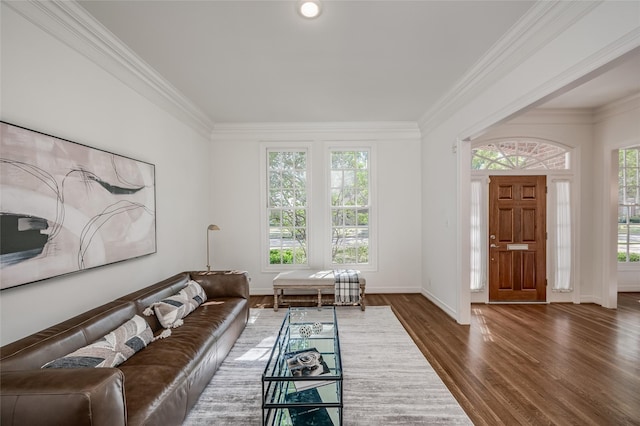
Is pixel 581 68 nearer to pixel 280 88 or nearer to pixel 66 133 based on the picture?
pixel 280 88

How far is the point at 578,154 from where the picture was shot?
4.14 metres

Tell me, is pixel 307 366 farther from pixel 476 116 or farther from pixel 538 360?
pixel 476 116

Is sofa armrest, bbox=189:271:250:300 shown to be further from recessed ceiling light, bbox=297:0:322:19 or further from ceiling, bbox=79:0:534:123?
recessed ceiling light, bbox=297:0:322:19

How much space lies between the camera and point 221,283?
10.6 ft

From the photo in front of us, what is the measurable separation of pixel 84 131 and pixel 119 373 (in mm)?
1914

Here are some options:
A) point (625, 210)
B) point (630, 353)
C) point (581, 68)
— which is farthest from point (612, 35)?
point (625, 210)

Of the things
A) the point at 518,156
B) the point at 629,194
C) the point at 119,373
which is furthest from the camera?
the point at 629,194

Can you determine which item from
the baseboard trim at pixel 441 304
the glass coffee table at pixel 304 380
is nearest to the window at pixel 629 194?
the baseboard trim at pixel 441 304

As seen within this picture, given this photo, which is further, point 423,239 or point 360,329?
point 423,239

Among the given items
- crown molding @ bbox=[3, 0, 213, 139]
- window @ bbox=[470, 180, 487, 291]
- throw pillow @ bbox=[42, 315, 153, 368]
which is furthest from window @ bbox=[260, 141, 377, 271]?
throw pillow @ bbox=[42, 315, 153, 368]

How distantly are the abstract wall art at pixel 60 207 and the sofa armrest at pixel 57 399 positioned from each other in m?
0.78

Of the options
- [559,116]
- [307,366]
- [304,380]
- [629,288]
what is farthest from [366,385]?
[629,288]

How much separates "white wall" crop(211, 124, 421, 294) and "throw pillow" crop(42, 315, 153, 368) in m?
2.64

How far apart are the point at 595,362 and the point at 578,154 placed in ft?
10.3
